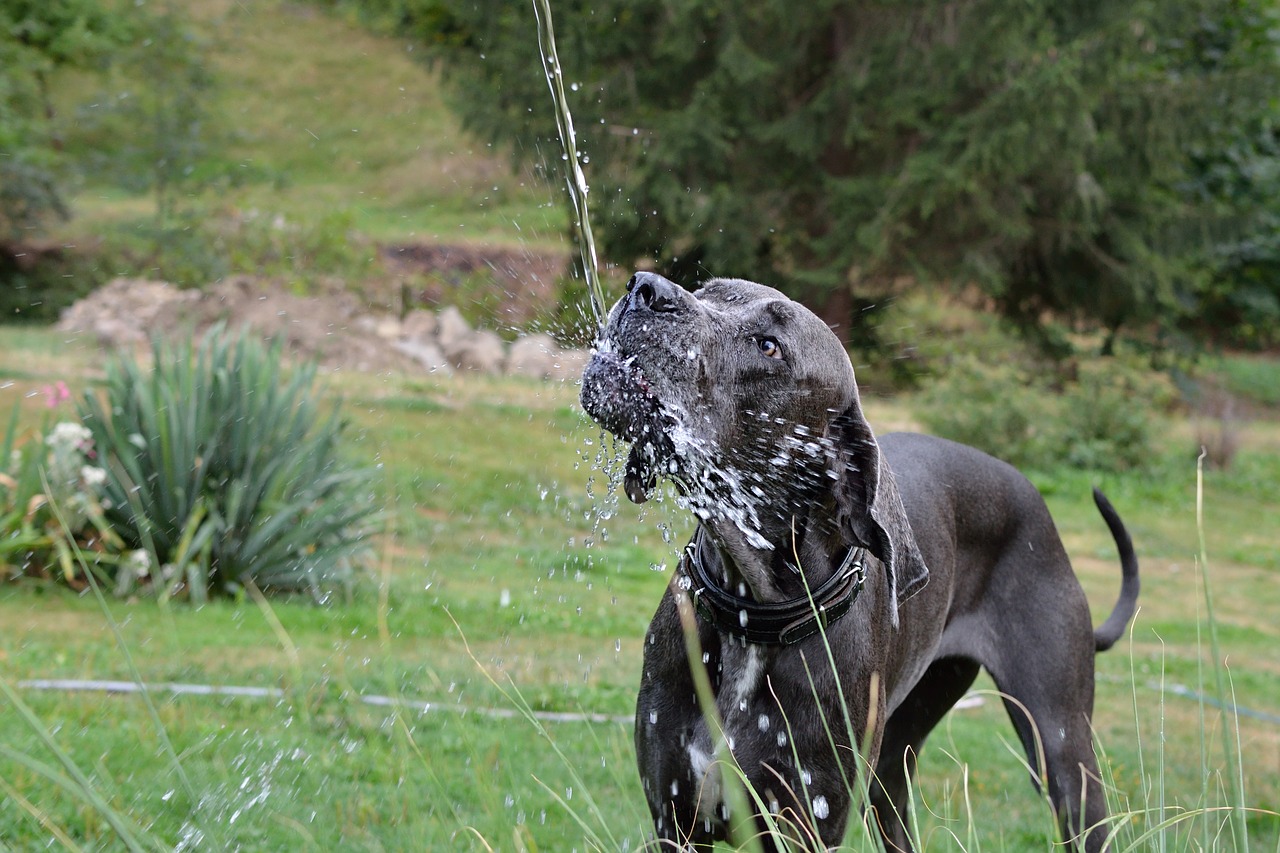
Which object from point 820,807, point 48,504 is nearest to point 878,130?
point 48,504

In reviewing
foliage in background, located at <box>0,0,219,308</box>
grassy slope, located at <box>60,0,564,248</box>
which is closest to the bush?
grassy slope, located at <box>60,0,564,248</box>

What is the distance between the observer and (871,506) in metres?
2.79

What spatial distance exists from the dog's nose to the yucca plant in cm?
454

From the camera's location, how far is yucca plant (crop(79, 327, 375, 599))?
22.1ft

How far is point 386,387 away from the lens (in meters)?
14.8

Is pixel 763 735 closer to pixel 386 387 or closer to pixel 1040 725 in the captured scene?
pixel 1040 725

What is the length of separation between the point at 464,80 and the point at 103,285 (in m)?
8.69

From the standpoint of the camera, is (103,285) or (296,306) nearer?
(296,306)

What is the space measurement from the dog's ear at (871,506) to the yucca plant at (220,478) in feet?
15.0

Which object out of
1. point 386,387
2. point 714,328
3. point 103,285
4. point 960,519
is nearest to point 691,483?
point 714,328

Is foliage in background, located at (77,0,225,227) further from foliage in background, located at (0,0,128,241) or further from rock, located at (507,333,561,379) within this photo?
rock, located at (507,333,561,379)

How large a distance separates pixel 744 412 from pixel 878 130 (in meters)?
16.0

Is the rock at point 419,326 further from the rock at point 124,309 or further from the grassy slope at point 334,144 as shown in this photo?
the rock at point 124,309

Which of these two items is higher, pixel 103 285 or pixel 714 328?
pixel 714 328
